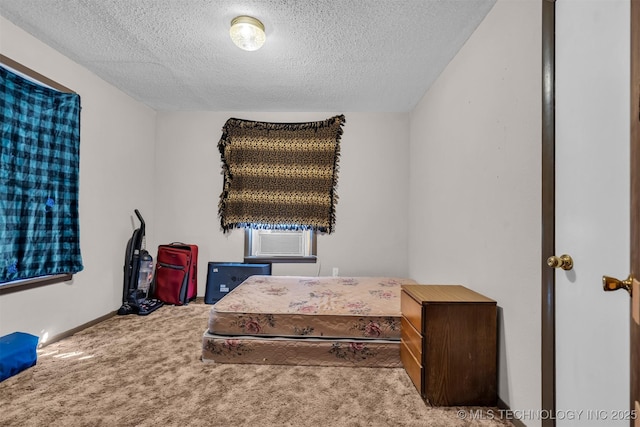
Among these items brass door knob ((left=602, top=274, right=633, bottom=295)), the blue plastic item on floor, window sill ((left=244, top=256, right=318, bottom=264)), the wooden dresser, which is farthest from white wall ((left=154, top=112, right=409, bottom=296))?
brass door knob ((left=602, top=274, right=633, bottom=295))

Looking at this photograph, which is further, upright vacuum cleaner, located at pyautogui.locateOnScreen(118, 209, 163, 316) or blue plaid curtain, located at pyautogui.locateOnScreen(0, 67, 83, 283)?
upright vacuum cleaner, located at pyautogui.locateOnScreen(118, 209, 163, 316)

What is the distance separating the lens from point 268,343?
2.21 m

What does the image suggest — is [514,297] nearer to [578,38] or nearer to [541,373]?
[541,373]

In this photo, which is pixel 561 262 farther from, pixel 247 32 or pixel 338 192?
pixel 338 192

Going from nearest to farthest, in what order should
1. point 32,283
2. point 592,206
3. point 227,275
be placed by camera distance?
point 592,206 → point 32,283 → point 227,275

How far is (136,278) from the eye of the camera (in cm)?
331

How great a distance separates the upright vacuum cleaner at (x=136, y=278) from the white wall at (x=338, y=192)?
575mm

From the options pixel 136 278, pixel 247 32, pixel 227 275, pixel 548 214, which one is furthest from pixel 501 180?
pixel 136 278

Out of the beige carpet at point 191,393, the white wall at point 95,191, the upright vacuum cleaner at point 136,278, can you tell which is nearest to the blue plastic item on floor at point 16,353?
the beige carpet at point 191,393

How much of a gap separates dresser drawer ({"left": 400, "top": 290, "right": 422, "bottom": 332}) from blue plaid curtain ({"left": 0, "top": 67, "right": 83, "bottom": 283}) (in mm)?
2870

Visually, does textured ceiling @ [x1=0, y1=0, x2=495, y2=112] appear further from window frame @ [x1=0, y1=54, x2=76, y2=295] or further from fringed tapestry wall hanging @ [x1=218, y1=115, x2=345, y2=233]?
fringed tapestry wall hanging @ [x1=218, y1=115, x2=345, y2=233]

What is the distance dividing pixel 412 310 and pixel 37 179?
10.0 feet

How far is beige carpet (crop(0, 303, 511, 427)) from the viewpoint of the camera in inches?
63.0

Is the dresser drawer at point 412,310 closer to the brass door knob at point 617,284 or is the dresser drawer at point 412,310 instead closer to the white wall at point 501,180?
the white wall at point 501,180
